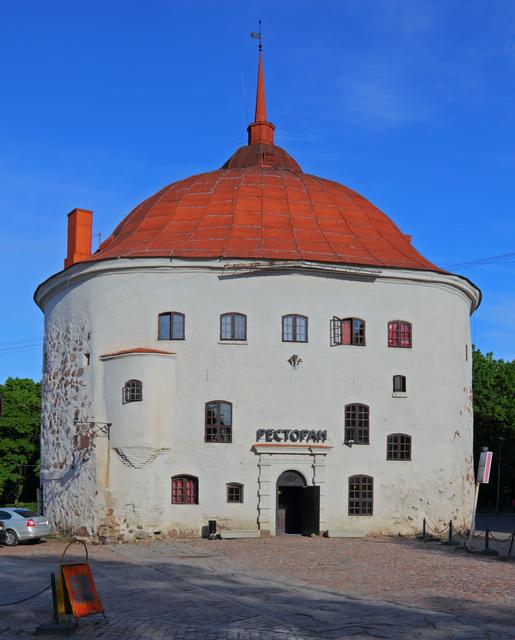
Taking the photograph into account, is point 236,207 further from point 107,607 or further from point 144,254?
point 107,607

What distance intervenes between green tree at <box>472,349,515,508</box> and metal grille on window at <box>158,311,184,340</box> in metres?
32.9

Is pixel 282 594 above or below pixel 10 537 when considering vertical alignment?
above

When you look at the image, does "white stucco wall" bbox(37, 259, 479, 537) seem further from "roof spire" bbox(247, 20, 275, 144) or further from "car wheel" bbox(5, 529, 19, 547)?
"roof spire" bbox(247, 20, 275, 144)

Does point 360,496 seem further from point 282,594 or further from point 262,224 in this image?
point 282,594

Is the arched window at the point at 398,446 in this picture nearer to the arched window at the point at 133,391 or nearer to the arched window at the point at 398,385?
the arched window at the point at 398,385

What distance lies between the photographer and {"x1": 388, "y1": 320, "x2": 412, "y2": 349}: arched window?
37.6m

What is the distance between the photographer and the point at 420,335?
38000 millimetres

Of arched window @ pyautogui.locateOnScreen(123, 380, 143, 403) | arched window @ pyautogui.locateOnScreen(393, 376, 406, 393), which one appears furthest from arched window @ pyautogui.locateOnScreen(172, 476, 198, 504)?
arched window @ pyautogui.locateOnScreen(393, 376, 406, 393)

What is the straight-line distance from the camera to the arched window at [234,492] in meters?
35.3

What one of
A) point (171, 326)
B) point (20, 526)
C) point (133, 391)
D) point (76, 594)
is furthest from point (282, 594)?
point (171, 326)

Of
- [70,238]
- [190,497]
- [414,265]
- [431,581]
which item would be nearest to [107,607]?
[431,581]

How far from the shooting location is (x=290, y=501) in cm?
3656

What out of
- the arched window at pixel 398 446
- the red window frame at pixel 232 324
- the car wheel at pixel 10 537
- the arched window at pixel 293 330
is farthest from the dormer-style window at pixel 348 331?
the car wheel at pixel 10 537

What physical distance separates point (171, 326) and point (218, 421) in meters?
4.28
